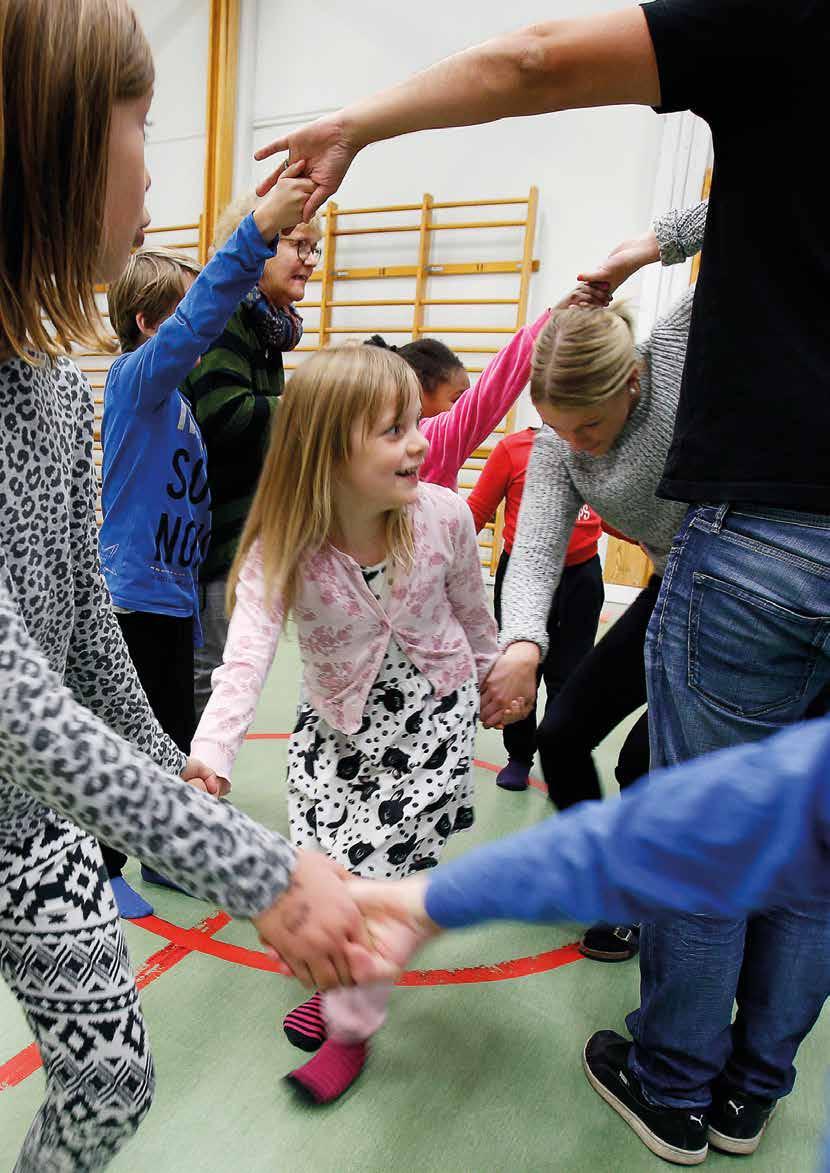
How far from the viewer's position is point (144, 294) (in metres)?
2.11

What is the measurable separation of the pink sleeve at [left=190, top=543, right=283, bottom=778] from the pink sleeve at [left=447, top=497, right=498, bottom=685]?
0.40 meters

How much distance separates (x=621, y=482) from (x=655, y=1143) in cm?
117

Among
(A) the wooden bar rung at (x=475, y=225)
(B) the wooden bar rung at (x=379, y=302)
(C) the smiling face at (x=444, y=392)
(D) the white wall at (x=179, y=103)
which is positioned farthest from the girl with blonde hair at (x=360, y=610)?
(D) the white wall at (x=179, y=103)

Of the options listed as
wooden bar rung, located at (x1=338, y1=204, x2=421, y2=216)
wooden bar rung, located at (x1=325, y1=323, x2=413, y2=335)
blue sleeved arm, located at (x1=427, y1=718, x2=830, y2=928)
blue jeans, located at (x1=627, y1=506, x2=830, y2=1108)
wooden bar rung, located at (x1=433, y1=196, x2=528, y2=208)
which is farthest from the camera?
wooden bar rung, located at (x1=325, y1=323, x2=413, y2=335)

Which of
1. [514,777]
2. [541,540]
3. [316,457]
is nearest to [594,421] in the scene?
[541,540]

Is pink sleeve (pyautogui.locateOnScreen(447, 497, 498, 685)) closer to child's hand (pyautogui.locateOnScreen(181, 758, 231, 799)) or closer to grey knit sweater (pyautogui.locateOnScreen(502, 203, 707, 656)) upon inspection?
grey knit sweater (pyautogui.locateOnScreen(502, 203, 707, 656))

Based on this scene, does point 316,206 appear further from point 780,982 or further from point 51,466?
point 780,982

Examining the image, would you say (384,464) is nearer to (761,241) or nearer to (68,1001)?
(761,241)

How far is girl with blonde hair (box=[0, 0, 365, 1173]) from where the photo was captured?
726 mm

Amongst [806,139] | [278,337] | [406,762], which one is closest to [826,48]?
[806,139]

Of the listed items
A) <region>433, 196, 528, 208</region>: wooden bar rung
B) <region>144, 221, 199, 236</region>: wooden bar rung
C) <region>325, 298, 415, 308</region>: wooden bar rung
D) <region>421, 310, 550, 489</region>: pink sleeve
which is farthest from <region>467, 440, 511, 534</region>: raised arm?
<region>144, 221, 199, 236</region>: wooden bar rung

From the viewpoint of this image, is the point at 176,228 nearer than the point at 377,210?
No

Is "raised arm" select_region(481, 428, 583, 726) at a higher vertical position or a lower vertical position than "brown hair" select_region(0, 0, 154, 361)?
lower

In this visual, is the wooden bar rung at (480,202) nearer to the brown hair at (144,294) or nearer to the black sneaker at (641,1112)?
the brown hair at (144,294)
